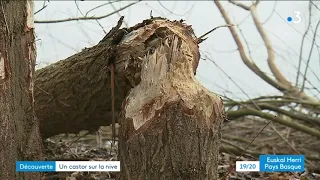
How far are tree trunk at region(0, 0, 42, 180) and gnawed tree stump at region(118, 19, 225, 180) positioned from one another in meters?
0.38

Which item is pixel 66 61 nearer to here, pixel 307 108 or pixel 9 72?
pixel 9 72

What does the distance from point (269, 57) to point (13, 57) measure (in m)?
2.34

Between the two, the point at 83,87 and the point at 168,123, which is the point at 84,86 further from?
the point at 168,123

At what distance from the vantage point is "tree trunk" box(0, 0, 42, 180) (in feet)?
5.88

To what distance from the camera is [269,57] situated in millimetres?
3717

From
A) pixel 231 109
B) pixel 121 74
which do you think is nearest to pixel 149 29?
pixel 121 74

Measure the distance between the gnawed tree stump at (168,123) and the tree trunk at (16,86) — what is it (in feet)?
1.23
